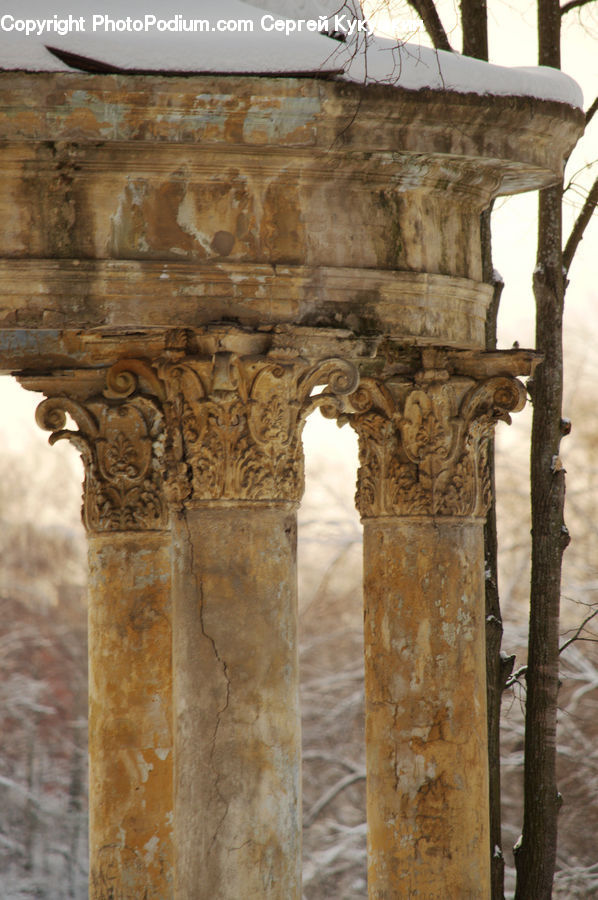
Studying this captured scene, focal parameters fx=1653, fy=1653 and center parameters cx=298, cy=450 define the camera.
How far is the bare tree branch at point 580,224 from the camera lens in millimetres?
24734

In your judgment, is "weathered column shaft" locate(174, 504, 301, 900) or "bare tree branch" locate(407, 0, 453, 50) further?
"bare tree branch" locate(407, 0, 453, 50)

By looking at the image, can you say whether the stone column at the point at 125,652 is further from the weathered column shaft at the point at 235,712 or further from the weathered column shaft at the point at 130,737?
the weathered column shaft at the point at 235,712

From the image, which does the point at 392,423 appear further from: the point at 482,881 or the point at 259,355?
the point at 482,881

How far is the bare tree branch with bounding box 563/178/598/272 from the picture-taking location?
2473cm

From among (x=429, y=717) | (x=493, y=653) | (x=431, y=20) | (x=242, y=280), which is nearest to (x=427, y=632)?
(x=429, y=717)

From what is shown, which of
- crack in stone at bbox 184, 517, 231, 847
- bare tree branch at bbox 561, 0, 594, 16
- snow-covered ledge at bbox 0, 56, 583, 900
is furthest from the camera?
bare tree branch at bbox 561, 0, 594, 16

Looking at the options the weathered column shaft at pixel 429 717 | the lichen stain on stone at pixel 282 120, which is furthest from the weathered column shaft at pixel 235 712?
the lichen stain on stone at pixel 282 120

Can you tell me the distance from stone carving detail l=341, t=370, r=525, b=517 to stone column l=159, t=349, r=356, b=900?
8.56 feet

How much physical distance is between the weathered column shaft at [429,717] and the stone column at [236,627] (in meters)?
2.73

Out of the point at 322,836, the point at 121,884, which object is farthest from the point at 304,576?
the point at 121,884

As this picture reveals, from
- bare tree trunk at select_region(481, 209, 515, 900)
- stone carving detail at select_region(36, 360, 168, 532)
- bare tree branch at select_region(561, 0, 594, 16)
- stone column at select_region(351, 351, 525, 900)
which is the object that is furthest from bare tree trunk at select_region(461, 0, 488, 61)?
stone carving detail at select_region(36, 360, 168, 532)

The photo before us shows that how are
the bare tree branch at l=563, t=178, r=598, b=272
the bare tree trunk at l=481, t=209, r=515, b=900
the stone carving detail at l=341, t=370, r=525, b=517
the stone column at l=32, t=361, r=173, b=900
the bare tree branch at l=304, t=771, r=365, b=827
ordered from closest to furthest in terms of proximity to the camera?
1. the stone carving detail at l=341, t=370, r=525, b=517
2. the stone column at l=32, t=361, r=173, b=900
3. the bare tree trunk at l=481, t=209, r=515, b=900
4. the bare tree branch at l=563, t=178, r=598, b=272
5. the bare tree branch at l=304, t=771, r=365, b=827

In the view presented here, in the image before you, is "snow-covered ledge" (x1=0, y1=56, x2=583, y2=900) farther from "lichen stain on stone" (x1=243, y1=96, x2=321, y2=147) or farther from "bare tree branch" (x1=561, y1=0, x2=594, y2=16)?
"bare tree branch" (x1=561, y1=0, x2=594, y2=16)

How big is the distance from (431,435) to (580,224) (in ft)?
27.9
